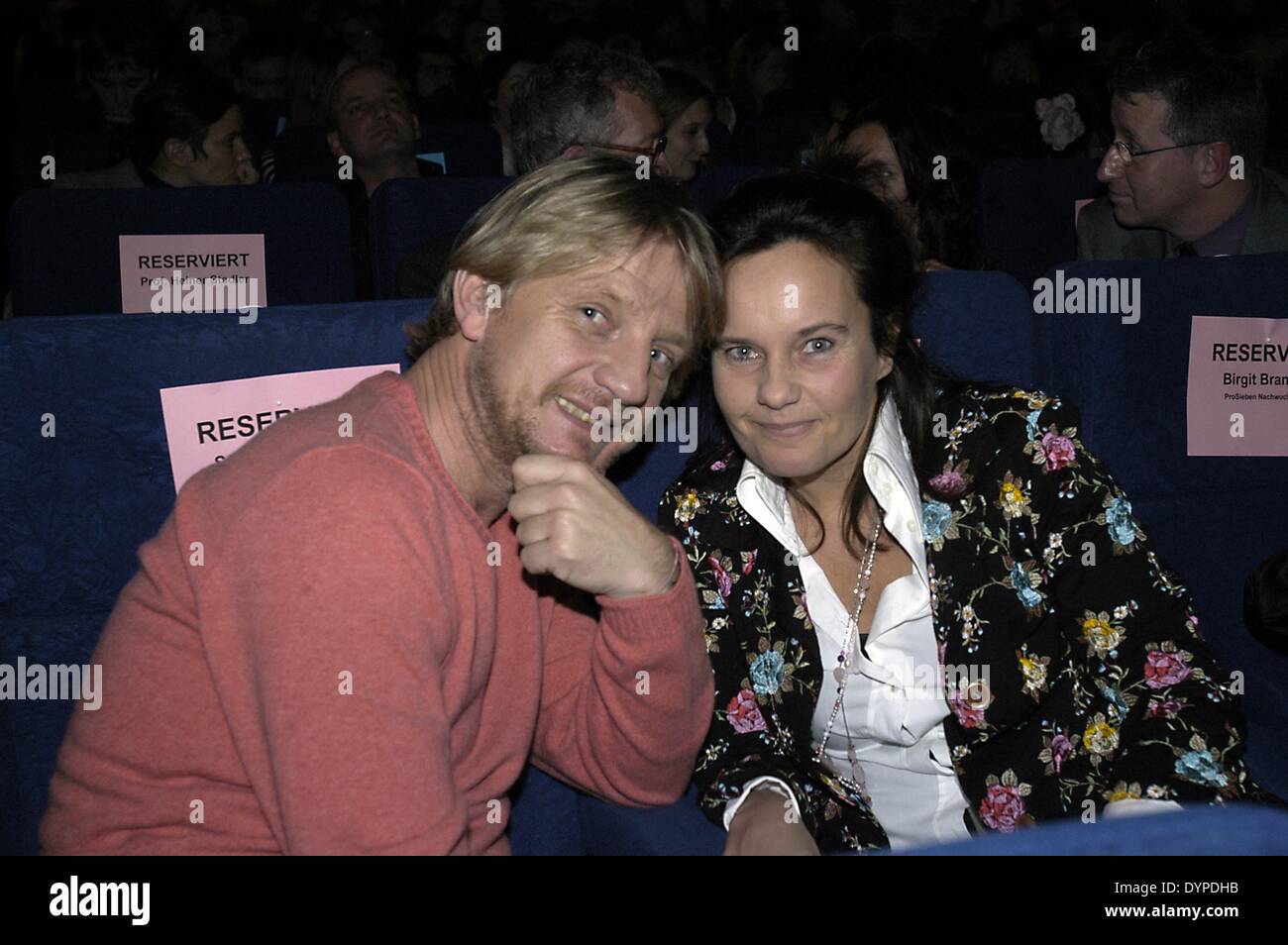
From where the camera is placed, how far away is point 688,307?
136cm

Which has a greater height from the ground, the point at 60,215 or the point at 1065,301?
the point at 60,215

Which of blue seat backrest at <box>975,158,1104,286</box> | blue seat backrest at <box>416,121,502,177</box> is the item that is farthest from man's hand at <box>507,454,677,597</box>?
blue seat backrest at <box>416,121,502,177</box>

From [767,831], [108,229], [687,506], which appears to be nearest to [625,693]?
[767,831]

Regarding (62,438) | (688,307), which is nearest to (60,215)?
(62,438)

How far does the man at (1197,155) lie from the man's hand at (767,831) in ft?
6.38

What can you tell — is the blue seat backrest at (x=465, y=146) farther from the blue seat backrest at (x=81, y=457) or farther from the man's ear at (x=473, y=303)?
the man's ear at (x=473, y=303)

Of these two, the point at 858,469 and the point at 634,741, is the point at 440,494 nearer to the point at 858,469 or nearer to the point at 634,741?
the point at 634,741

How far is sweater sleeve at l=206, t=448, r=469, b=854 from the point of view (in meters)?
0.98

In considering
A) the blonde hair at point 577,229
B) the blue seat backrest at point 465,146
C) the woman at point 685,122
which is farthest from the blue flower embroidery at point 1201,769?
the blue seat backrest at point 465,146

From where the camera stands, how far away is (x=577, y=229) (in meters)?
1.26

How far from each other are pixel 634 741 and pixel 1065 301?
0.99 meters

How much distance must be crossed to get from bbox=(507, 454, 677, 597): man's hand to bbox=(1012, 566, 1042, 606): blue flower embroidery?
1.75ft

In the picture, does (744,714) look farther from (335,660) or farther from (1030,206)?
(1030,206)
